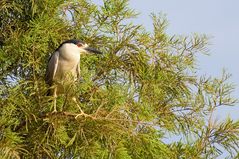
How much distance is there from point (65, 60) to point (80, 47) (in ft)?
0.89

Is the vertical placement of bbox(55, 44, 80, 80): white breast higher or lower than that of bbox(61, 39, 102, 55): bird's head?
lower

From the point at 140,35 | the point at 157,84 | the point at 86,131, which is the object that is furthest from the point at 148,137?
the point at 140,35

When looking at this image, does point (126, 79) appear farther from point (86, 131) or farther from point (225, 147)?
point (86, 131)

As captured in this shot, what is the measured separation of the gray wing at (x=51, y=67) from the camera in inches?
167

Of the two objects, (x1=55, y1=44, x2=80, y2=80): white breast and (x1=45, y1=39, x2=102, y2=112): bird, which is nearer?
(x1=45, y1=39, x2=102, y2=112): bird

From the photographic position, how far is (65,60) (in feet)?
14.9

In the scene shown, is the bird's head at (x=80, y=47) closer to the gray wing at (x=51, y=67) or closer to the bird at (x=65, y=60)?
the bird at (x=65, y=60)

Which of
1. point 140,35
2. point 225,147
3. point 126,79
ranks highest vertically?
point 140,35

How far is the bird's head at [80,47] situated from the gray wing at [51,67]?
12 cm

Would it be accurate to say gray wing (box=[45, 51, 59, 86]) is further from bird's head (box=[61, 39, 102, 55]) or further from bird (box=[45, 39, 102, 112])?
bird's head (box=[61, 39, 102, 55])

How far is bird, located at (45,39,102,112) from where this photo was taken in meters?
4.22

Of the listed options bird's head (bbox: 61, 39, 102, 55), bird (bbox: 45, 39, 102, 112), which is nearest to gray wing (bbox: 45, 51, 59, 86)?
bird (bbox: 45, 39, 102, 112)

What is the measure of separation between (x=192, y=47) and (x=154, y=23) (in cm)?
35

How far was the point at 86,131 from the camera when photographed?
3.37m
